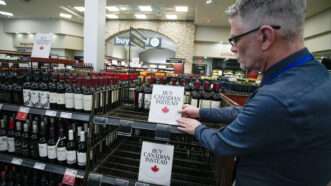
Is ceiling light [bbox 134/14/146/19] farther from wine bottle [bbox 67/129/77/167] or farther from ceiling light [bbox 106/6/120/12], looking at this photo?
→ wine bottle [bbox 67/129/77/167]

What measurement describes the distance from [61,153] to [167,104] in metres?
1.09

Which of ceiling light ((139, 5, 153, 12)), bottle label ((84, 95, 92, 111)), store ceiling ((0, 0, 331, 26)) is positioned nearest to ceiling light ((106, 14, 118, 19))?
store ceiling ((0, 0, 331, 26))

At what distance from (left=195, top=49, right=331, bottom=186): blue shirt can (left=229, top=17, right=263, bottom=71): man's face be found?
7 cm

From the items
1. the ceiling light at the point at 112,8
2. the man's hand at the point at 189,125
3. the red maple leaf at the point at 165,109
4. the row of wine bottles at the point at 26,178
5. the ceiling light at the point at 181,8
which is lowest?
the row of wine bottles at the point at 26,178

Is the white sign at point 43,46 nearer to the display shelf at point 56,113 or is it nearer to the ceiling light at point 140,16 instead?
the display shelf at point 56,113

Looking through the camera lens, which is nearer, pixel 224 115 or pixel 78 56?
pixel 224 115

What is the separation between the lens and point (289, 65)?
78 centimetres

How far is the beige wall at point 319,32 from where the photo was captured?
6.16m

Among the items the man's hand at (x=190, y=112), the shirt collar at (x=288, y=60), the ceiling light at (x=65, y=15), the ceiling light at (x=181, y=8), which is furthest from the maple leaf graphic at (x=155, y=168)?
the ceiling light at (x=65, y=15)

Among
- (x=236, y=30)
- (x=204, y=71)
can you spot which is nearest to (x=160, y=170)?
(x=236, y=30)

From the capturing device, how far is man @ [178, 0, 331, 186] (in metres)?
0.69

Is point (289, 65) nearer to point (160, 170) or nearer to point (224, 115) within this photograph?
point (224, 115)

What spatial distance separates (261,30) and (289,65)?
0.55 ft

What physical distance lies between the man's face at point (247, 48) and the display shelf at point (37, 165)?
1.53 metres
